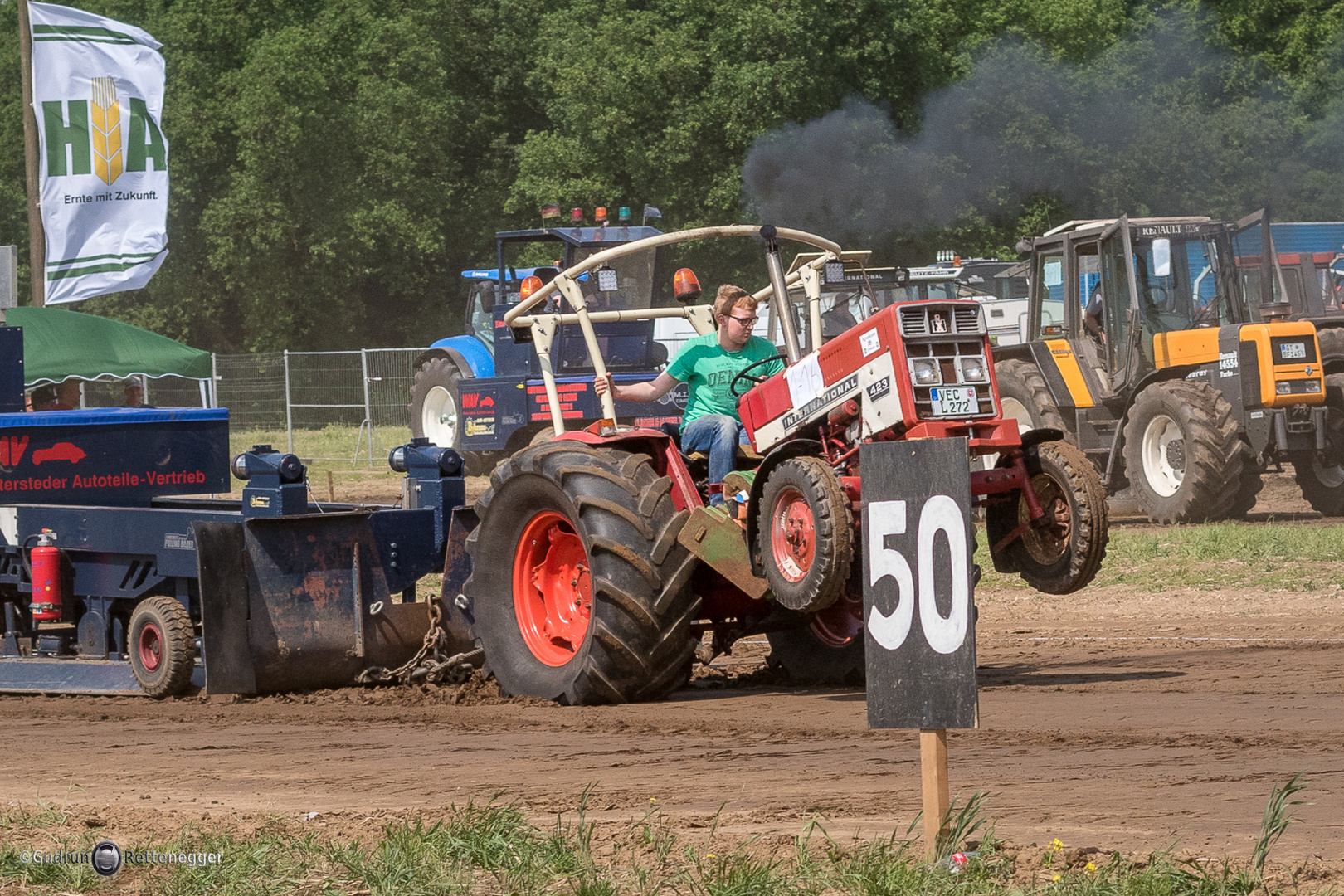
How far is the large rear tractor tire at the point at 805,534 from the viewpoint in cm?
679

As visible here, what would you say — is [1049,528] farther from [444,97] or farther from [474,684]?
[444,97]

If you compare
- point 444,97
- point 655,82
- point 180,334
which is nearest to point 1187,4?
point 655,82

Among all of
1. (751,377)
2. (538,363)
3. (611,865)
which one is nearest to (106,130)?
(538,363)

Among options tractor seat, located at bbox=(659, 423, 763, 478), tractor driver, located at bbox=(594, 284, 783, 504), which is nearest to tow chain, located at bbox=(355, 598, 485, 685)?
tractor seat, located at bbox=(659, 423, 763, 478)

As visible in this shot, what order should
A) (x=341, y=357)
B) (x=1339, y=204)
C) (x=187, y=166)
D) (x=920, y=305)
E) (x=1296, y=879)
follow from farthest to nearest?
(x=187, y=166) → (x=1339, y=204) → (x=341, y=357) → (x=920, y=305) → (x=1296, y=879)

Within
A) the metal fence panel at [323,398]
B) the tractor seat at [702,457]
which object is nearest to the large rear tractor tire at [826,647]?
the tractor seat at [702,457]

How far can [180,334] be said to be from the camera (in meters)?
39.9

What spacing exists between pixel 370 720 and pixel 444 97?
3400 cm

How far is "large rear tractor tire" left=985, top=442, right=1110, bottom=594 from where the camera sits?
7082mm

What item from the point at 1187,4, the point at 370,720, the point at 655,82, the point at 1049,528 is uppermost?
the point at 1187,4

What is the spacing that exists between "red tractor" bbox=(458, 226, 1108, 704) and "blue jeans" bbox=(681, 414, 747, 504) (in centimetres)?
Answer: 10

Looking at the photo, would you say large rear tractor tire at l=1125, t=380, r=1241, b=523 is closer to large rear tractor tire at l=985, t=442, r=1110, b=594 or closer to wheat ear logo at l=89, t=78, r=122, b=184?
large rear tractor tire at l=985, t=442, r=1110, b=594

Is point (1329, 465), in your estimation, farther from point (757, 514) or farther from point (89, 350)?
point (89, 350)

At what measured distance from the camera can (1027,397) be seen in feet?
52.3
